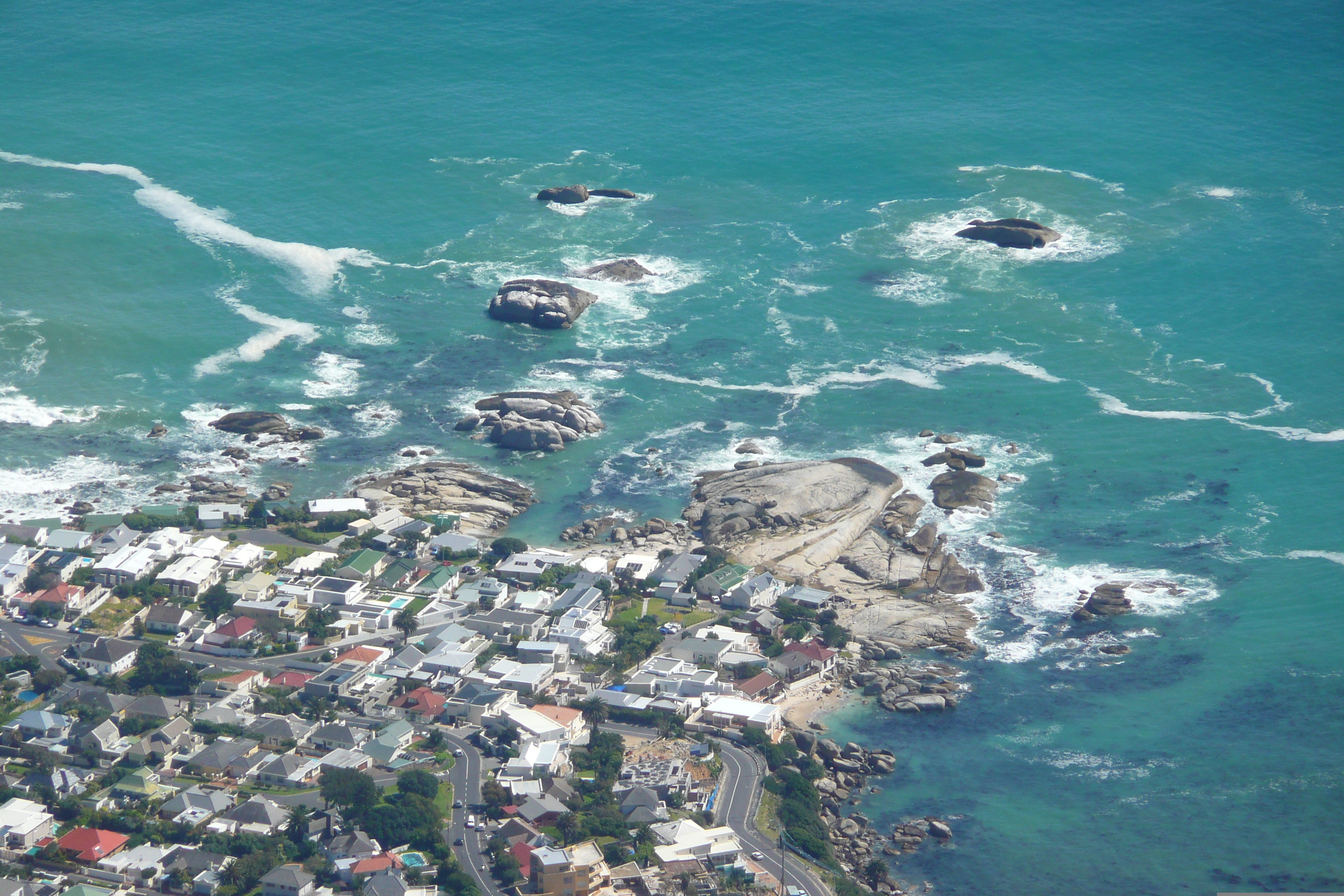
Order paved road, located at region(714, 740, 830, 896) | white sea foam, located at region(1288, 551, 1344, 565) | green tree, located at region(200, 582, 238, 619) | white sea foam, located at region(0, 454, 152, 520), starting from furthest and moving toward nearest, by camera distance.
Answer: white sea foam, located at region(0, 454, 152, 520) < white sea foam, located at region(1288, 551, 1344, 565) < green tree, located at region(200, 582, 238, 619) < paved road, located at region(714, 740, 830, 896)

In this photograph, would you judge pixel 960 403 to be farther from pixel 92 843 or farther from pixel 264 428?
pixel 92 843

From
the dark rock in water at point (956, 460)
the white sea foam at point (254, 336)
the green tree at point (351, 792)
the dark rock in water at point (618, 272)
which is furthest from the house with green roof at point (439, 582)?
the dark rock in water at point (618, 272)

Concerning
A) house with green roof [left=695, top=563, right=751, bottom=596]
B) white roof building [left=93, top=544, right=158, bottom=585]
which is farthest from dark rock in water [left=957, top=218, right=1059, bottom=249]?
white roof building [left=93, top=544, right=158, bottom=585]

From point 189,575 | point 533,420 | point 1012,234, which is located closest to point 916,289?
point 1012,234

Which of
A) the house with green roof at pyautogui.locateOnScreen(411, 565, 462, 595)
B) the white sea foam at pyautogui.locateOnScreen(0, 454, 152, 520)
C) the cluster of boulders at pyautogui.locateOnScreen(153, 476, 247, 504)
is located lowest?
the white sea foam at pyautogui.locateOnScreen(0, 454, 152, 520)

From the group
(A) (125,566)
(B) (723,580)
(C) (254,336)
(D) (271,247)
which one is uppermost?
(D) (271,247)

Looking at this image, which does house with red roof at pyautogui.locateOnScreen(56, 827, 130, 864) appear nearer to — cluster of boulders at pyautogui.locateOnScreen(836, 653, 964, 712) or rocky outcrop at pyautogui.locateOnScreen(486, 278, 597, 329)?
cluster of boulders at pyautogui.locateOnScreen(836, 653, 964, 712)

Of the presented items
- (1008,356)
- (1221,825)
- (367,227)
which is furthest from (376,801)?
(367,227)
